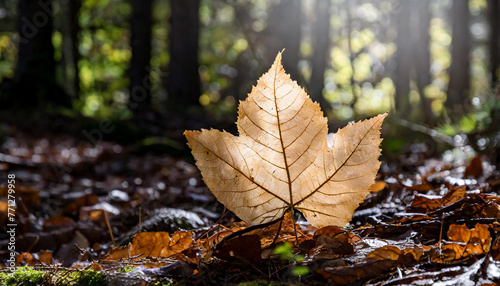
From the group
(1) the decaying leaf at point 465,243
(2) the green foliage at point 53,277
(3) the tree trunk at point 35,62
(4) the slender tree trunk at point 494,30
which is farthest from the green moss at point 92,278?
(4) the slender tree trunk at point 494,30

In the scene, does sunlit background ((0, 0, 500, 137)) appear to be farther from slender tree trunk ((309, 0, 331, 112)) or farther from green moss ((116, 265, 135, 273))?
green moss ((116, 265, 135, 273))

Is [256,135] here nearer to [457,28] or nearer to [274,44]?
[274,44]

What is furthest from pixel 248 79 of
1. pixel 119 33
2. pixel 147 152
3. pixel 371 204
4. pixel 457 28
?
pixel 371 204

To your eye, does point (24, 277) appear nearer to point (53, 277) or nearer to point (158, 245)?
point (53, 277)

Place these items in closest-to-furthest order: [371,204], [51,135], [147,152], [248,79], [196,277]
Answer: [196,277] < [371,204] < [147,152] < [51,135] < [248,79]

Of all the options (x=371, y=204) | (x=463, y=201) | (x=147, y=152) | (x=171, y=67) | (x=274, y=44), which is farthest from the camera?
(x=171, y=67)

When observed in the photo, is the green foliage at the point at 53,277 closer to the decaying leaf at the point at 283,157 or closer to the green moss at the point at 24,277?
the green moss at the point at 24,277
